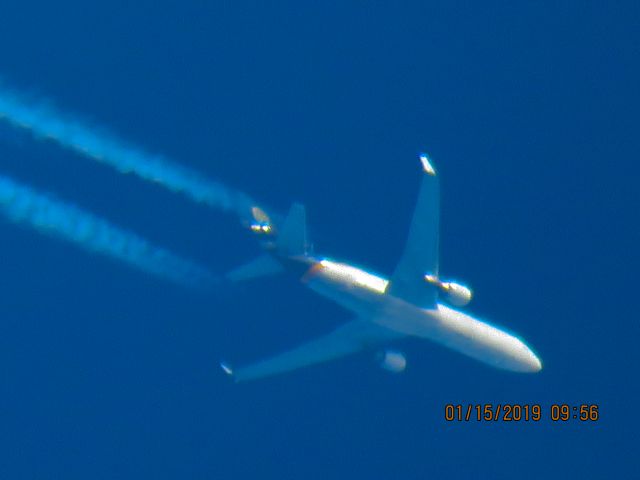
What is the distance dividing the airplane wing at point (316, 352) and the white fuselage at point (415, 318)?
6.54 feet

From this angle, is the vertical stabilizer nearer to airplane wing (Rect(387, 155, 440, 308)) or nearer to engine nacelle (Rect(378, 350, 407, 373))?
airplane wing (Rect(387, 155, 440, 308))

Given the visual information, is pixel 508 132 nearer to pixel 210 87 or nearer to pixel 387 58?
pixel 387 58

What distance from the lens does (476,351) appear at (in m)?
31.9

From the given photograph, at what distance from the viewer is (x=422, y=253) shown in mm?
29844

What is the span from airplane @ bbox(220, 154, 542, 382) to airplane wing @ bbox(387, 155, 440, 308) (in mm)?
38

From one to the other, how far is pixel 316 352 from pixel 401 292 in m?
5.56

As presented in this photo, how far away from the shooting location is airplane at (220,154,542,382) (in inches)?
1185

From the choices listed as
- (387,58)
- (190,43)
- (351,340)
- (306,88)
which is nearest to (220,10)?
(190,43)

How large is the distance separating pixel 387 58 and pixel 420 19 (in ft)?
8.58

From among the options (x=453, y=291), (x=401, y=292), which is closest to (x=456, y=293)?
(x=453, y=291)

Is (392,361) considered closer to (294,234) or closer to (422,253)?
(422,253)

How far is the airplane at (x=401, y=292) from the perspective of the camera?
30094mm

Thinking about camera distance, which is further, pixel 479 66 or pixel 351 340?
pixel 479 66

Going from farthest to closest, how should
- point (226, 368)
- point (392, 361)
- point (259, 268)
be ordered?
point (226, 368)
point (392, 361)
point (259, 268)
